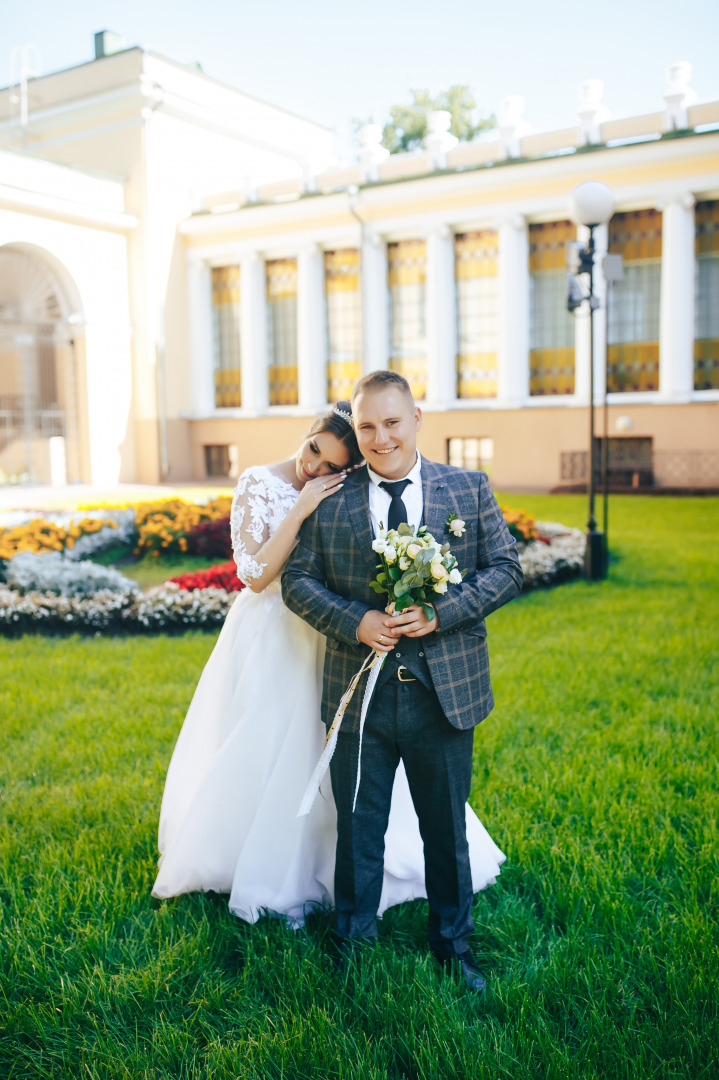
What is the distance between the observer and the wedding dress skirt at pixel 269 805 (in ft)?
10.4

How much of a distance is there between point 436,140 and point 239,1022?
2294 centimetres

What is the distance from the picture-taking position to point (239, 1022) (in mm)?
2650

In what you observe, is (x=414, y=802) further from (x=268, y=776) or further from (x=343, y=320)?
(x=343, y=320)

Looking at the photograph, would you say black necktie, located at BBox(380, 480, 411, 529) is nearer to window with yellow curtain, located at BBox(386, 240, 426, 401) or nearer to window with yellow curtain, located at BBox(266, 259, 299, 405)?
window with yellow curtain, located at BBox(386, 240, 426, 401)

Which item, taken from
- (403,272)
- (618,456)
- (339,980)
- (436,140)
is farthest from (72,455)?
(339,980)

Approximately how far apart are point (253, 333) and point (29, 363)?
713 cm

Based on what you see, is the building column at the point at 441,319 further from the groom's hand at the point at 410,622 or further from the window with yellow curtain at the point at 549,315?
the groom's hand at the point at 410,622

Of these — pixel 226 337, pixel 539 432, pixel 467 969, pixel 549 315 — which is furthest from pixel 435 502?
pixel 226 337

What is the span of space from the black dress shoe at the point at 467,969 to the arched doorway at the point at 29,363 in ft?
75.5

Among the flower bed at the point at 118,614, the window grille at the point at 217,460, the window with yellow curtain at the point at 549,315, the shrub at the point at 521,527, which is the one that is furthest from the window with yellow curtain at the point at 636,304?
the flower bed at the point at 118,614

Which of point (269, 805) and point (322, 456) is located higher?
point (322, 456)

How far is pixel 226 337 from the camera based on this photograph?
2642 cm

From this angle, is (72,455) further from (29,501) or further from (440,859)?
(440,859)

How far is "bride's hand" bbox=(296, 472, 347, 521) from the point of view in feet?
9.43
